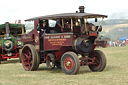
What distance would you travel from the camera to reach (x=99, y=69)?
10.8 m

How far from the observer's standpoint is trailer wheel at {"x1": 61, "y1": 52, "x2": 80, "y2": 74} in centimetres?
984

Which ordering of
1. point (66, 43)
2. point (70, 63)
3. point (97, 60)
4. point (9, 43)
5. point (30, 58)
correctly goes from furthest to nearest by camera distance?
point (9, 43), point (30, 58), point (97, 60), point (66, 43), point (70, 63)

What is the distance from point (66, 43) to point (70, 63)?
74 centimetres

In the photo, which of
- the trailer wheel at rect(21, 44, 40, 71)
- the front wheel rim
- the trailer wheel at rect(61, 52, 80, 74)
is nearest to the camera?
the trailer wheel at rect(61, 52, 80, 74)

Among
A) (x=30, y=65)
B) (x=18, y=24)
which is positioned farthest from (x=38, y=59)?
(x=18, y=24)

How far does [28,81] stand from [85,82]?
173 centimetres

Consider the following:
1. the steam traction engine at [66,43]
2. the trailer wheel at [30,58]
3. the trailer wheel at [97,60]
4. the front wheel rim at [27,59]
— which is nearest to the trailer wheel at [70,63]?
the steam traction engine at [66,43]

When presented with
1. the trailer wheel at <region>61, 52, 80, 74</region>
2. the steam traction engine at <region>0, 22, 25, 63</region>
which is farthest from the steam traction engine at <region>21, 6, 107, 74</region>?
the steam traction engine at <region>0, 22, 25, 63</region>

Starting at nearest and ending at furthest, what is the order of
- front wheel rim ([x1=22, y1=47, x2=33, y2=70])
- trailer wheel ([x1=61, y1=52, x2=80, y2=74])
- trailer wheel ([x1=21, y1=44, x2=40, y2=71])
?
trailer wheel ([x1=61, y1=52, x2=80, y2=74]), trailer wheel ([x1=21, y1=44, x2=40, y2=71]), front wheel rim ([x1=22, y1=47, x2=33, y2=70])

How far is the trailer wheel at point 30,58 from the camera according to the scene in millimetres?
11531

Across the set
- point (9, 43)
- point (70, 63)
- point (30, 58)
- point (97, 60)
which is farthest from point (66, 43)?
point (9, 43)

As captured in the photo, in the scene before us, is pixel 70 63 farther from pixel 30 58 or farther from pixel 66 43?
pixel 30 58

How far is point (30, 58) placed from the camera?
39.2 ft

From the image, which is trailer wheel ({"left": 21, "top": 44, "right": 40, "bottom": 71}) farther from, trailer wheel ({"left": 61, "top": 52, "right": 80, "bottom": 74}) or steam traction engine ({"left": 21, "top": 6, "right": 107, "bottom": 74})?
trailer wheel ({"left": 61, "top": 52, "right": 80, "bottom": 74})
